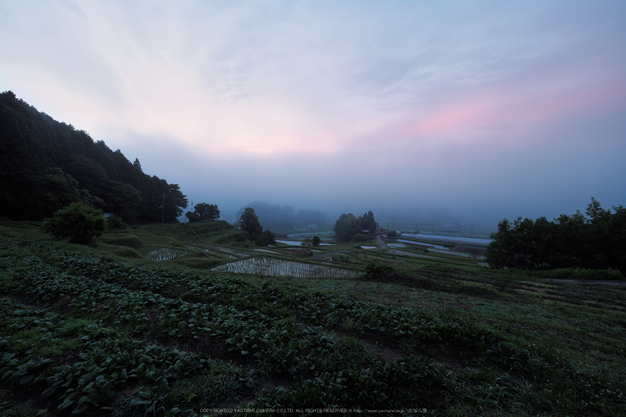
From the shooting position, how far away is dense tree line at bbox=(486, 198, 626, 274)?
2377 centimetres

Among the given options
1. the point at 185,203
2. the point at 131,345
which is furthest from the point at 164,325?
the point at 185,203

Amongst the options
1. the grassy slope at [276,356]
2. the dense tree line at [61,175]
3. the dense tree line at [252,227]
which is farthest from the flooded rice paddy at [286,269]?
the dense tree line at [252,227]

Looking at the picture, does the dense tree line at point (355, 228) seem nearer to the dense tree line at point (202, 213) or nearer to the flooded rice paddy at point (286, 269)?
the dense tree line at point (202, 213)

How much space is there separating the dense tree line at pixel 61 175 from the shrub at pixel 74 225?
2155cm

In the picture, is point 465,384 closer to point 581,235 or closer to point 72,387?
point 72,387

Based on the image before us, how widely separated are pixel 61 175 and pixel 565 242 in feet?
245

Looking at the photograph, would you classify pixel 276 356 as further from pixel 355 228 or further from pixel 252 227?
pixel 355 228

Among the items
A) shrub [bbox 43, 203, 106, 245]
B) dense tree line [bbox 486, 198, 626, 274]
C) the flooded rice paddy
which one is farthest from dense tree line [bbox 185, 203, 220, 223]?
Result: dense tree line [bbox 486, 198, 626, 274]

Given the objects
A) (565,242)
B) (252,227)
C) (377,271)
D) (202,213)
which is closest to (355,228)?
(252,227)

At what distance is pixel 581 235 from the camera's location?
25516 mm

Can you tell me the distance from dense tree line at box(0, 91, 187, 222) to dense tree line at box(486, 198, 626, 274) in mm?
64078

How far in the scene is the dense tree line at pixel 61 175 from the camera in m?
32.9

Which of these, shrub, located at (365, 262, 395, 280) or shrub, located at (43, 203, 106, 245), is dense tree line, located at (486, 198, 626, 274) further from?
shrub, located at (43, 203, 106, 245)

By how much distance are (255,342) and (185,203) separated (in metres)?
81.1
